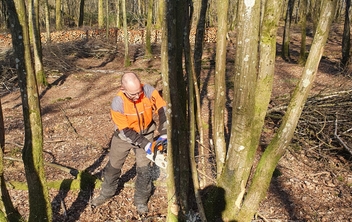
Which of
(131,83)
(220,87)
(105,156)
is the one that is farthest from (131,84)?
(105,156)

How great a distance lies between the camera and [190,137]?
317 centimetres

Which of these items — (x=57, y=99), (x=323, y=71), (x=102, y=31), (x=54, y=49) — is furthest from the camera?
(x=102, y=31)

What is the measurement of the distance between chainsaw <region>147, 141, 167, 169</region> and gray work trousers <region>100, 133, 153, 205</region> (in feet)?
1.31

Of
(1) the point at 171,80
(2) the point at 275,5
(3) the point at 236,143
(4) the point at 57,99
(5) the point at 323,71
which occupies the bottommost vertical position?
(4) the point at 57,99

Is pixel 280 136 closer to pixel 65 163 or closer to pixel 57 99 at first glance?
pixel 65 163

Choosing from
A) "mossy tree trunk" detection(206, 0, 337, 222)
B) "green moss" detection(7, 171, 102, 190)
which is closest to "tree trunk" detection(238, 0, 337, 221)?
"mossy tree trunk" detection(206, 0, 337, 222)

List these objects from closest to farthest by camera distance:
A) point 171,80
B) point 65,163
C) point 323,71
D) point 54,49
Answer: point 171,80 → point 65,163 → point 323,71 → point 54,49

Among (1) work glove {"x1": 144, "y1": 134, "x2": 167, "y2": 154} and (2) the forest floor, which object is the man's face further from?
(2) the forest floor

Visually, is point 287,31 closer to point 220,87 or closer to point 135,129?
point 220,87

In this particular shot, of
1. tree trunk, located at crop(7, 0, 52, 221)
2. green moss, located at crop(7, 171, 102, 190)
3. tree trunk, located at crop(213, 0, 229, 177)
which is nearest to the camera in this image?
tree trunk, located at crop(7, 0, 52, 221)

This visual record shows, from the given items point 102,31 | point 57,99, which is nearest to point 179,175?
Answer: point 57,99

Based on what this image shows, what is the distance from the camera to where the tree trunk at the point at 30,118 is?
9.29 feet

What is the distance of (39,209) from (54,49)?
13.8 metres

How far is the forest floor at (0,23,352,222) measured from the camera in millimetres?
4230
